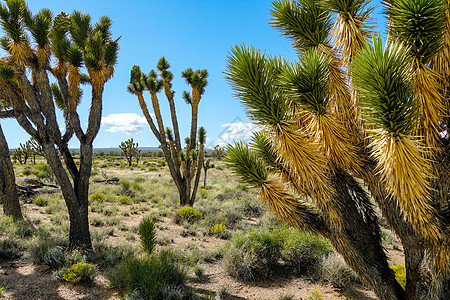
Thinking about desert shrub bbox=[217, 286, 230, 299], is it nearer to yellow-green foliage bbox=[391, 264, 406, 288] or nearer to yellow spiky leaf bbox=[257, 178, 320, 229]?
yellow spiky leaf bbox=[257, 178, 320, 229]

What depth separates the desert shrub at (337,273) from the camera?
5512mm

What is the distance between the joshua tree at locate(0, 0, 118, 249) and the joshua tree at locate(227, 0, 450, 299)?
15.7 ft

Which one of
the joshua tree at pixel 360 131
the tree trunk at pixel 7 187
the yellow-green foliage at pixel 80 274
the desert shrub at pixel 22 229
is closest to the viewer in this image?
the joshua tree at pixel 360 131

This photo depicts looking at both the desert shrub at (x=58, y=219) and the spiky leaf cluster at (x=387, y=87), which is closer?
the spiky leaf cluster at (x=387, y=87)

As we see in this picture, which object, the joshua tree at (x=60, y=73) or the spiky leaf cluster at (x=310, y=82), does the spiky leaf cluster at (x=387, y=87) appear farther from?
the joshua tree at (x=60, y=73)

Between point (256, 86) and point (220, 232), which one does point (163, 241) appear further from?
point (256, 86)

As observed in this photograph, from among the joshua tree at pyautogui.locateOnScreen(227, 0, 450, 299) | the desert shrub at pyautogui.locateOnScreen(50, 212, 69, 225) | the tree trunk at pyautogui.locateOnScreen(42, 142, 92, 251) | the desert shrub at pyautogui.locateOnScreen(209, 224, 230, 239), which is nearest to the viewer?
the joshua tree at pyautogui.locateOnScreen(227, 0, 450, 299)

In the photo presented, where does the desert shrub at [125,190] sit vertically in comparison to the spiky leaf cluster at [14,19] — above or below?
below

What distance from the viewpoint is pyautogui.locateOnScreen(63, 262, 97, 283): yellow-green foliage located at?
15.9ft

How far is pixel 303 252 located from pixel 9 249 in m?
A: 7.07

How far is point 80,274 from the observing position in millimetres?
4922

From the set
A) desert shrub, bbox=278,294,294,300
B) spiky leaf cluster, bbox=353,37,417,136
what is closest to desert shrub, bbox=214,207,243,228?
desert shrub, bbox=278,294,294,300

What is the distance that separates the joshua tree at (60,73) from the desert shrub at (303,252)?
5.09 metres

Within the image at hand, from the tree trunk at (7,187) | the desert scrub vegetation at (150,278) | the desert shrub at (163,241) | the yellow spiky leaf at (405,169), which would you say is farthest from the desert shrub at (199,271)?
the tree trunk at (7,187)
